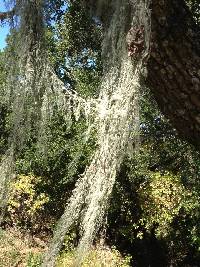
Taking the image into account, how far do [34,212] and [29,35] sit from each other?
9.38 metres

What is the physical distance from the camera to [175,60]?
1659 millimetres

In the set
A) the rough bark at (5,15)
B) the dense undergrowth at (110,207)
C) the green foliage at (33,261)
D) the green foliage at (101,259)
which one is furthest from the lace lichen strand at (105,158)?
the green foliage at (33,261)

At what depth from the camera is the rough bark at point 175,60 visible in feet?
5.32

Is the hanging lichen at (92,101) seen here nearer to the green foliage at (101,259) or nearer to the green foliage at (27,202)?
the green foliage at (101,259)

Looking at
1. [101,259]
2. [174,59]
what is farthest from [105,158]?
[101,259]

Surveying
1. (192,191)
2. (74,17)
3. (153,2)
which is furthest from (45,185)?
(153,2)

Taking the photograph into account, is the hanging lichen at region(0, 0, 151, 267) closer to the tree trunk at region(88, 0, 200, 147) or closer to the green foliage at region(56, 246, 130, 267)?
the tree trunk at region(88, 0, 200, 147)

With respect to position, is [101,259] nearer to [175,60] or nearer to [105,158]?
[175,60]

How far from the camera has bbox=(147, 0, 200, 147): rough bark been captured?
5.32 ft

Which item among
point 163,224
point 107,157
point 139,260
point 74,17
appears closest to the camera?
point 107,157

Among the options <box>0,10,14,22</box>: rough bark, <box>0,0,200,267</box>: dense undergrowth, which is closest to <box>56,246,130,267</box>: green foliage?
<box>0,0,200,267</box>: dense undergrowth

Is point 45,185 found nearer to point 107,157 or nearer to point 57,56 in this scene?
point 57,56

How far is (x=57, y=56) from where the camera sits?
372 inches

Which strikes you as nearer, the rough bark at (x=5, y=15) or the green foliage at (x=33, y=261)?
the rough bark at (x=5, y=15)
